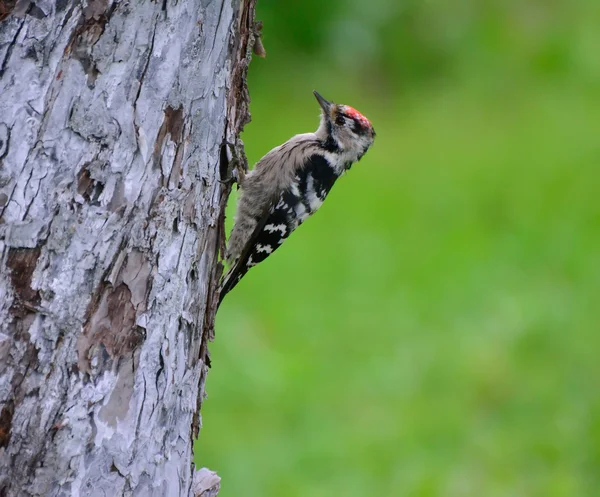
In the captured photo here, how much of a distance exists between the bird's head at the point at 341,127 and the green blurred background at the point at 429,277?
203cm

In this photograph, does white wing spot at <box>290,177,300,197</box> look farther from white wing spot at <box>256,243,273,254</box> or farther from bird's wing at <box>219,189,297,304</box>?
white wing spot at <box>256,243,273,254</box>

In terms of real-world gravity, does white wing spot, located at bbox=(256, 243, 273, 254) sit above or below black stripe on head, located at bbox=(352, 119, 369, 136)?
below

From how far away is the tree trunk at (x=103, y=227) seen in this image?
2367 millimetres

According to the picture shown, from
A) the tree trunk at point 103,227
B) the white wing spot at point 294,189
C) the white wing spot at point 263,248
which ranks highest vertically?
the white wing spot at point 294,189

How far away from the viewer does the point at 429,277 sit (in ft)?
25.2

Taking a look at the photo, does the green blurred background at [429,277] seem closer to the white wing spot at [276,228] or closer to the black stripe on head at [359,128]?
the white wing spot at [276,228]

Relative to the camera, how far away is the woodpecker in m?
4.29

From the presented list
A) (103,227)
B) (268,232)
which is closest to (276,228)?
(268,232)

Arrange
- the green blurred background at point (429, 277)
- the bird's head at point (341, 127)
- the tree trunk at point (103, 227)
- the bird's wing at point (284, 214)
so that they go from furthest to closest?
the green blurred background at point (429, 277) → the bird's head at point (341, 127) → the bird's wing at point (284, 214) → the tree trunk at point (103, 227)

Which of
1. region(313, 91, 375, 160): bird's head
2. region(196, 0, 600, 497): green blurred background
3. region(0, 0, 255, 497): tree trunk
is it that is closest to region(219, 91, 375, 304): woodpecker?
region(313, 91, 375, 160): bird's head

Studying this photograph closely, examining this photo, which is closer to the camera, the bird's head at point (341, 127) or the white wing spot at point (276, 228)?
the white wing spot at point (276, 228)

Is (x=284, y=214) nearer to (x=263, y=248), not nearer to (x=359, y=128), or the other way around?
(x=263, y=248)

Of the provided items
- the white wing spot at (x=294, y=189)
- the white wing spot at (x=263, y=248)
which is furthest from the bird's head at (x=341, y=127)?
the white wing spot at (x=263, y=248)

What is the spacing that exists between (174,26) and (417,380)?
4.38m
